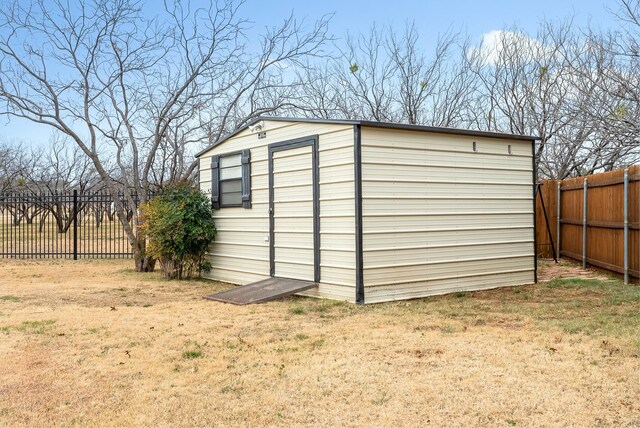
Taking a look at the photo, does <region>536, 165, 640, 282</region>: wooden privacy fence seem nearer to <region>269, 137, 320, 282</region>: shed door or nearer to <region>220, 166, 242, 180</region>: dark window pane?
<region>269, 137, 320, 282</region>: shed door

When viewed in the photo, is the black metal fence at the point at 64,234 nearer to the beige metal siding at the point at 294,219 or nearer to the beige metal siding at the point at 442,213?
the beige metal siding at the point at 294,219

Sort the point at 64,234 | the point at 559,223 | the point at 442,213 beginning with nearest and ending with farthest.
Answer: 1. the point at 442,213
2. the point at 559,223
3. the point at 64,234

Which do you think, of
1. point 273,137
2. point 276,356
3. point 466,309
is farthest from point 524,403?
point 273,137

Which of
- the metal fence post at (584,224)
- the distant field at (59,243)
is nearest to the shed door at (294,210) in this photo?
the metal fence post at (584,224)

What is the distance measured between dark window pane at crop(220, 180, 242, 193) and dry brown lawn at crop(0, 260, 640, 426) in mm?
2400

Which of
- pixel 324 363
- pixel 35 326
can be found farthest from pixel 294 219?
pixel 324 363

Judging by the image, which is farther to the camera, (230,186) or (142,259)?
(142,259)

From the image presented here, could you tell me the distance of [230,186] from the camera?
373 inches

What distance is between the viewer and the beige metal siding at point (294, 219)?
23.9ft

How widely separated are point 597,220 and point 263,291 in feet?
19.7

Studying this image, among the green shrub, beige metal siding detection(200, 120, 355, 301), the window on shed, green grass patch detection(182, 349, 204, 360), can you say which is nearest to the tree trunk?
the green shrub

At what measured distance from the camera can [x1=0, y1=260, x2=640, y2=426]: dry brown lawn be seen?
345 cm

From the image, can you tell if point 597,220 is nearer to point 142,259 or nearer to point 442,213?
point 442,213

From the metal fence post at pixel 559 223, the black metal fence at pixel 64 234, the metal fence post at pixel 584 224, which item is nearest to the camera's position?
the metal fence post at pixel 584 224
